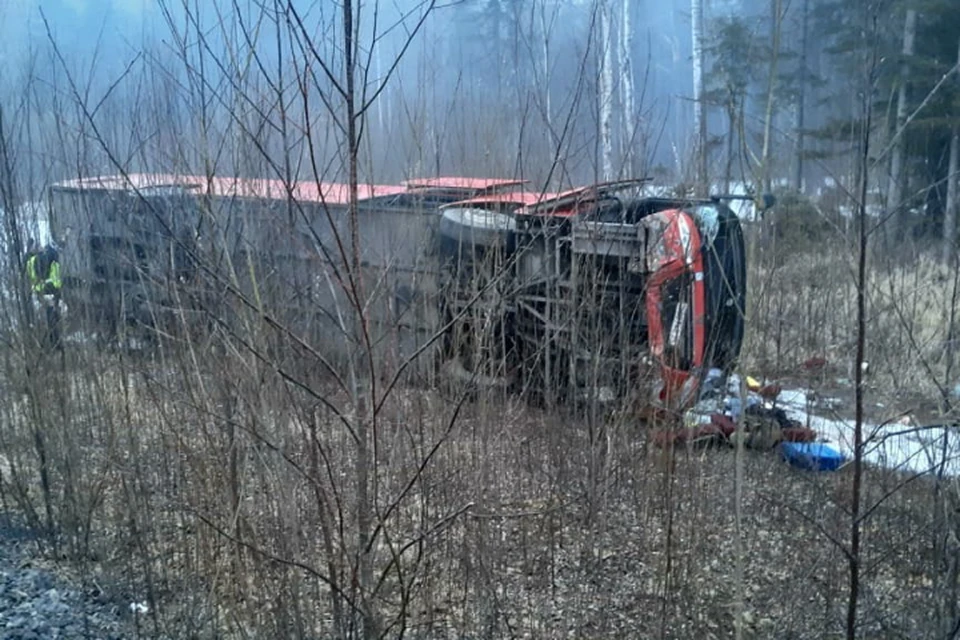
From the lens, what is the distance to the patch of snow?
9.17ft

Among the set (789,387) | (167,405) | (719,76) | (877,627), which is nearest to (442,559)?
(167,405)

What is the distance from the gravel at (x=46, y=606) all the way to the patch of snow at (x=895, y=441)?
115 inches

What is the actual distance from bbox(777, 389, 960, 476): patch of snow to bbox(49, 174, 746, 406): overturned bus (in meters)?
0.73

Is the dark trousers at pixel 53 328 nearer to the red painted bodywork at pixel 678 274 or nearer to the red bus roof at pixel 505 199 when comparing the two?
the red bus roof at pixel 505 199

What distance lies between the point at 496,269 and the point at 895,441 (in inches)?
116

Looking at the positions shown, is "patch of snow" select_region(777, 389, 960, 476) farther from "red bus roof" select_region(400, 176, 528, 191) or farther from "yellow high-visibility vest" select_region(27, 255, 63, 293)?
"yellow high-visibility vest" select_region(27, 255, 63, 293)

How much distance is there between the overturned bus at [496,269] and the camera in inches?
151

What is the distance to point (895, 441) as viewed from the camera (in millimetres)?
5031

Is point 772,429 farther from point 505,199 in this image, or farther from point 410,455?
point 410,455

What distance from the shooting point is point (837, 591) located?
3422 mm

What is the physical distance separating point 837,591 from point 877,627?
21cm

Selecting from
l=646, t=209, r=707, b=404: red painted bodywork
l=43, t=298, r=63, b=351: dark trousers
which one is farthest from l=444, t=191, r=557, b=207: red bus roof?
l=43, t=298, r=63, b=351: dark trousers

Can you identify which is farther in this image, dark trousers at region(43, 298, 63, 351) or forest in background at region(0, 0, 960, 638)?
dark trousers at region(43, 298, 63, 351)

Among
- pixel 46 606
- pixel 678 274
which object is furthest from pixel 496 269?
pixel 46 606
